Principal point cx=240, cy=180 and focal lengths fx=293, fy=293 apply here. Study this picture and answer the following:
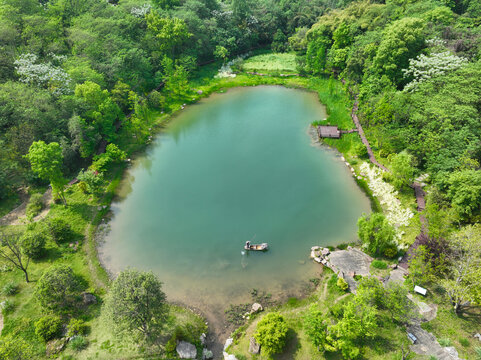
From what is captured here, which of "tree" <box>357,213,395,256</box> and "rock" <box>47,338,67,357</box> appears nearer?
"rock" <box>47,338,67,357</box>

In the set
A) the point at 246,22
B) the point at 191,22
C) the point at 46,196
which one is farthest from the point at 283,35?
the point at 46,196

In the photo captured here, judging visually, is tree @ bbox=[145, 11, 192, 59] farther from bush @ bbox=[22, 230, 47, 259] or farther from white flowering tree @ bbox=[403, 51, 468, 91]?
bush @ bbox=[22, 230, 47, 259]

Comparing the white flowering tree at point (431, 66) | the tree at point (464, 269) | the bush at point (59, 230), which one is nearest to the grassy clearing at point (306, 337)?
the tree at point (464, 269)

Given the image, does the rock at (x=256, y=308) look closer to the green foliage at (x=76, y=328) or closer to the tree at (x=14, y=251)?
the green foliage at (x=76, y=328)

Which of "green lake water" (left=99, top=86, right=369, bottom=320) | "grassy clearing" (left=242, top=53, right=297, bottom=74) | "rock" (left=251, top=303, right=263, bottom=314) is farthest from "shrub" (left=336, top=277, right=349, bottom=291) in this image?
"grassy clearing" (left=242, top=53, right=297, bottom=74)

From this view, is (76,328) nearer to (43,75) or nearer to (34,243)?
(34,243)

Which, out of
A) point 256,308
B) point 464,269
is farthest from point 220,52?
point 464,269
